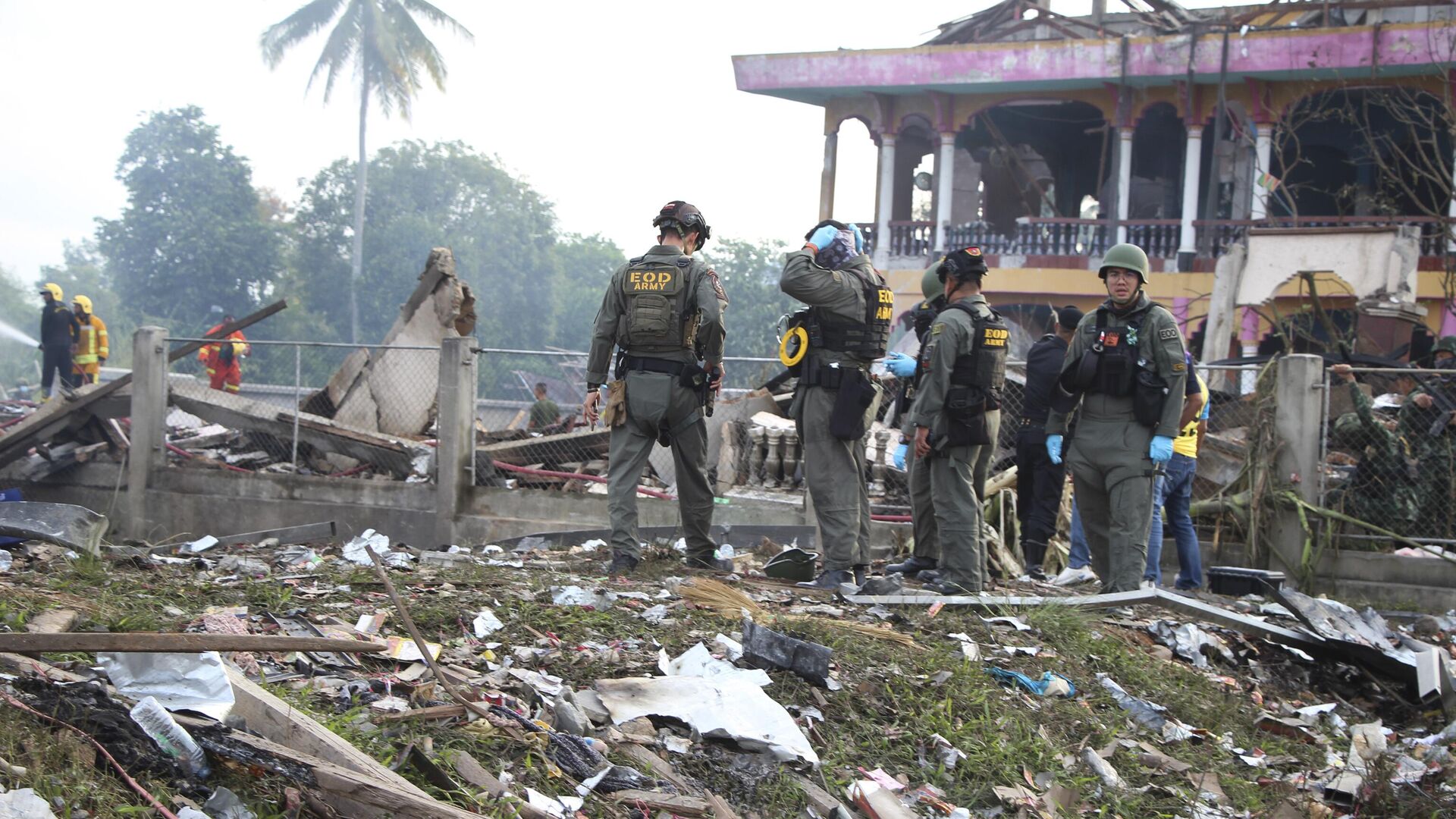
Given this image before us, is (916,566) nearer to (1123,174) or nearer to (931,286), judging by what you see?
(931,286)

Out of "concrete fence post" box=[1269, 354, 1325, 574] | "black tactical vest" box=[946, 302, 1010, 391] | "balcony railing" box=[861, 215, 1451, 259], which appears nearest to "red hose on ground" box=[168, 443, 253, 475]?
"black tactical vest" box=[946, 302, 1010, 391]

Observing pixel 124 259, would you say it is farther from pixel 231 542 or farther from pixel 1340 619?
pixel 1340 619

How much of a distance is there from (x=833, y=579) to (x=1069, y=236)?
49.7 feet

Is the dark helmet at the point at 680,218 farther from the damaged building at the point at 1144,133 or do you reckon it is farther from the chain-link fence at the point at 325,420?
the damaged building at the point at 1144,133

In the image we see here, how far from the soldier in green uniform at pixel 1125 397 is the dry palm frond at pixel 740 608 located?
1693 millimetres

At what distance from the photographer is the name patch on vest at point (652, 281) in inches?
257

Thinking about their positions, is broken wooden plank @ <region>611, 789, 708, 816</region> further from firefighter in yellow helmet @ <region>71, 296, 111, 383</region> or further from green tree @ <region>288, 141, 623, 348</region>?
green tree @ <region>288, 141, 623, 348</region>

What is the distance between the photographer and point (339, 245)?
37406 mm

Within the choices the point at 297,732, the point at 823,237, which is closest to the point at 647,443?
the point at 823,237

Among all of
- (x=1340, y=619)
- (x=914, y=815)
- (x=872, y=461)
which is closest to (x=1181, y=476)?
(x=1340, y=619)

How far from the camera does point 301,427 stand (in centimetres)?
1189

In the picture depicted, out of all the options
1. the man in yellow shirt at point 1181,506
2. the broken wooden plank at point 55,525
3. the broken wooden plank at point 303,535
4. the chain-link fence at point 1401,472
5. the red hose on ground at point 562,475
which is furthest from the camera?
the red hose on ground at point 562,475

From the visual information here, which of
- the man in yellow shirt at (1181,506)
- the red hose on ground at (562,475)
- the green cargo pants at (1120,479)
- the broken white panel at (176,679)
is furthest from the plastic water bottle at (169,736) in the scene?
the red hose on ground at (562,475)

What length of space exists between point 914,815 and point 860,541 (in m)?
2.93
